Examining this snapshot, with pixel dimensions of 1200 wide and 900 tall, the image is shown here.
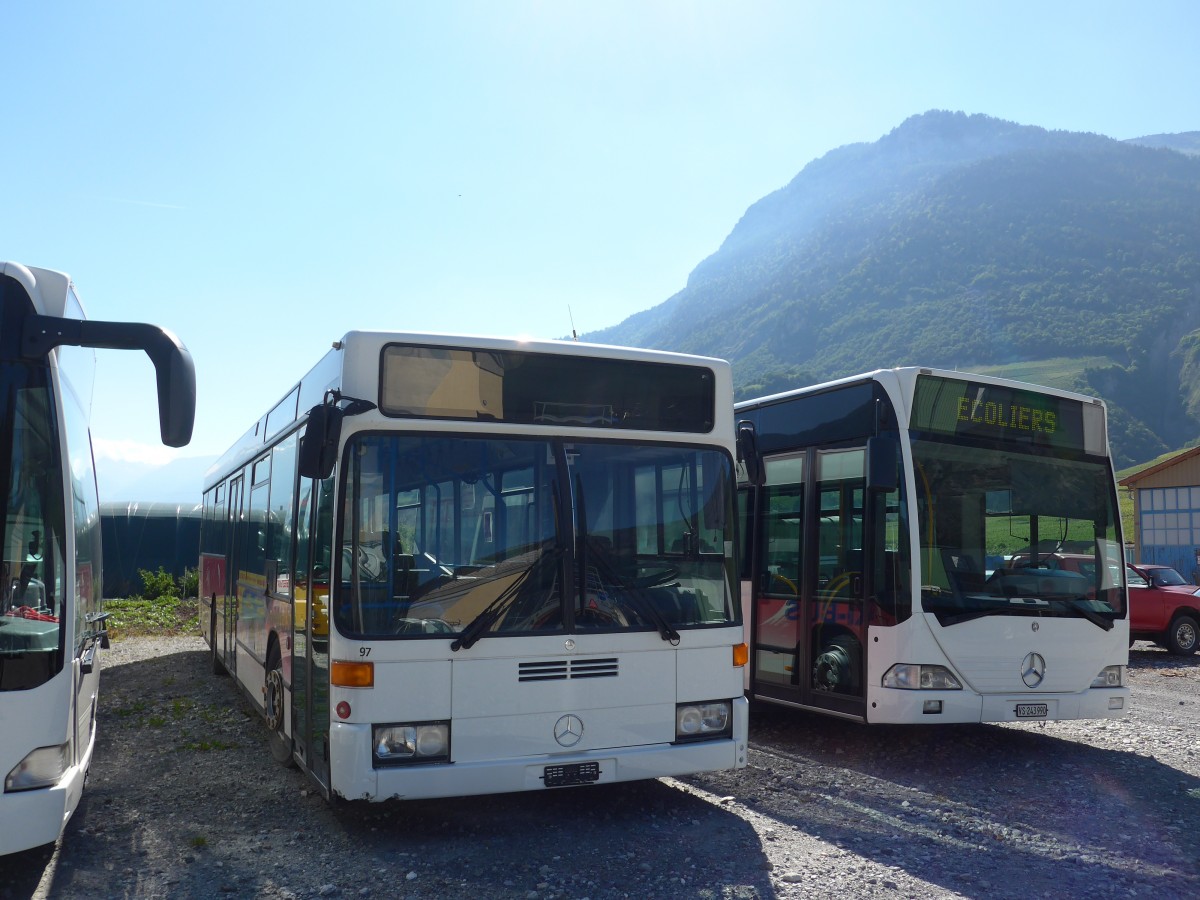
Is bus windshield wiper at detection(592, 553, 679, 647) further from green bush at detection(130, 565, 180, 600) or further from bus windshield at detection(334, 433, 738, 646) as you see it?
green bush at detection(130, 565, 180, 600)

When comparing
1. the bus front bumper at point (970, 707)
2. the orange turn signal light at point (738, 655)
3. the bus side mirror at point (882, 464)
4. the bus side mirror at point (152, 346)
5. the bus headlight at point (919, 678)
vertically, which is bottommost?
the bus front bumper at point (970, 707)

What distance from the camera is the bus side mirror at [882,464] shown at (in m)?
7.68

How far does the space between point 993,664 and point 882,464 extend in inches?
73.5

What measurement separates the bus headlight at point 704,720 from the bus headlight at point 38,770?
130 inches

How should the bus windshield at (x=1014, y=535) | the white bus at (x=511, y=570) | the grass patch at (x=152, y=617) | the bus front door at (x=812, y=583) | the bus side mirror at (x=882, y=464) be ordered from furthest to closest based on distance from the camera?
the grass patch at (x=152, y=617)
the bus front door at (x=812, y=583)
the bus windshield at (x=1014, y=535)
the bus side mirror at (x=882, y=464)
the white bus at (x=511, y=570)

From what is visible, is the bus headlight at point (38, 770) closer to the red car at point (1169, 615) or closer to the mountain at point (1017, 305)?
the red car at point (1169, 615)

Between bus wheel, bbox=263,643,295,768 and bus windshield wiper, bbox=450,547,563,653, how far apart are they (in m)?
2.18

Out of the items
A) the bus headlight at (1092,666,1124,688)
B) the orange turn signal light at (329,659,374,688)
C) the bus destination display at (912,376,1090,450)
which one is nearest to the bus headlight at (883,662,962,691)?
the bus headlight at (1092,666,1124,688)

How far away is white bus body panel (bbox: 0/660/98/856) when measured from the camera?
168 inches

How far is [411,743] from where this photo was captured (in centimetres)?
559

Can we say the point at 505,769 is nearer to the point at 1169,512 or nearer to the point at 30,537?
the point at 30,537

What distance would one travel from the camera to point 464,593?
5738 millimetres

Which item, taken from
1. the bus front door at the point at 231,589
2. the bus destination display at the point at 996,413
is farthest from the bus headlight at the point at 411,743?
the bus front door at the point at 231,589

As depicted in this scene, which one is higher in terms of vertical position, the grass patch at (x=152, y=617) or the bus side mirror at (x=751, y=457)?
the bus side mirror at (x=751, y=457)
